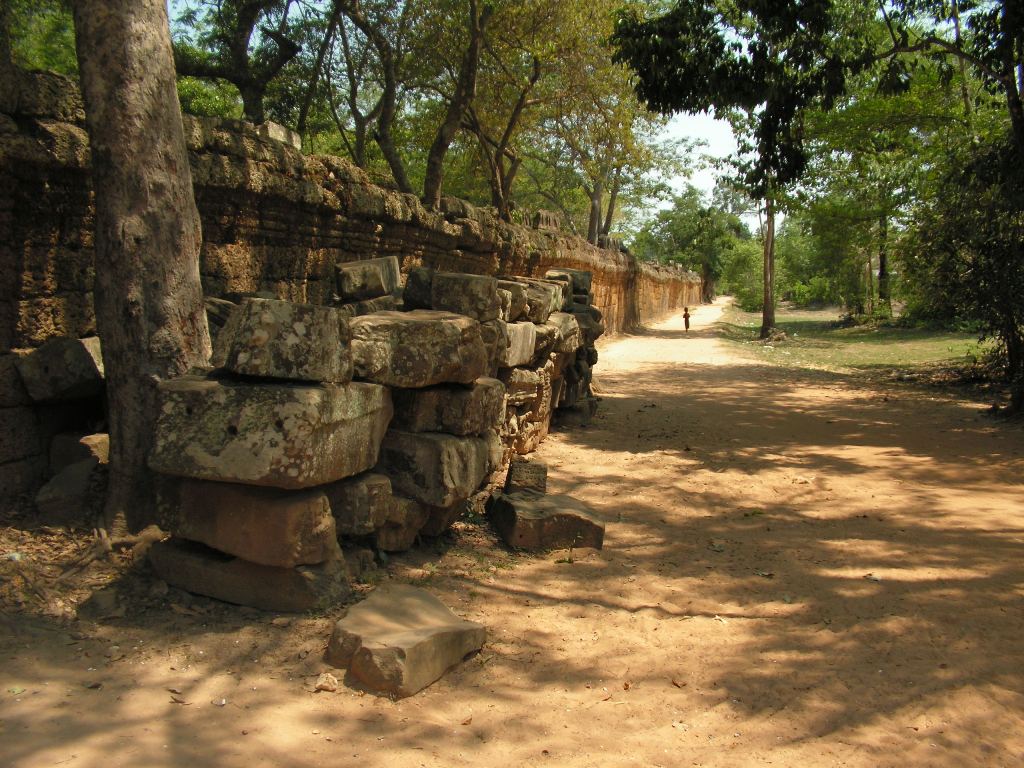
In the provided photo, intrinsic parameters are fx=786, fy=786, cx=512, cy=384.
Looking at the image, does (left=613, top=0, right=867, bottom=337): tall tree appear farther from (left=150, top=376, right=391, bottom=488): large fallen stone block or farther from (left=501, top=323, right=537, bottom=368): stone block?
(left=150, top=376, right=391, bottom=488): large fallen stone block

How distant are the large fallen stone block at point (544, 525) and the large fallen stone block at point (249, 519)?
63.6 inches

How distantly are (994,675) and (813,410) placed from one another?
25.4 feet

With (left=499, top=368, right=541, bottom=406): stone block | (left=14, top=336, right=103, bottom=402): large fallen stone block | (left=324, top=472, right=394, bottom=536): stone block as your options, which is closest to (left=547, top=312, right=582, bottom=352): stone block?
(left=499, top=368, right=541, bottom=406): stone block

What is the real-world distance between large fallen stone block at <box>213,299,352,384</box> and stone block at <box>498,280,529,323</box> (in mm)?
2966

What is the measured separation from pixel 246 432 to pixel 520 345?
11.3 feet

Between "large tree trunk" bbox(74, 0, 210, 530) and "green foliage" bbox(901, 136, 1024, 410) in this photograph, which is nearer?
"large tree trunk" bbox(74, 0, 210, 530)

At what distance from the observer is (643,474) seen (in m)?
7.09

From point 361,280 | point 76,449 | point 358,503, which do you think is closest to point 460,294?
point 361,280

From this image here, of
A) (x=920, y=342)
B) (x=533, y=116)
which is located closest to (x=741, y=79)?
(x=533, y=116)

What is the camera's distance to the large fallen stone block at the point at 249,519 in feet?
11.5

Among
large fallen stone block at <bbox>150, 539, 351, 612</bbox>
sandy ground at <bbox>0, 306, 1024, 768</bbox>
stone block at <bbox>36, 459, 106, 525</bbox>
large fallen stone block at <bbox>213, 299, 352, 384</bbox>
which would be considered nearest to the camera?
sandy ground at <bbox>0, 306, 1024, 768</bbox>

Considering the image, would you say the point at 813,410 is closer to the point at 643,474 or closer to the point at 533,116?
the point at 643,474

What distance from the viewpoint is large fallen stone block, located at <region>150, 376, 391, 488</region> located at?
334 centimetres

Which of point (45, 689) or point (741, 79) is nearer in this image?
point (45, 689)
